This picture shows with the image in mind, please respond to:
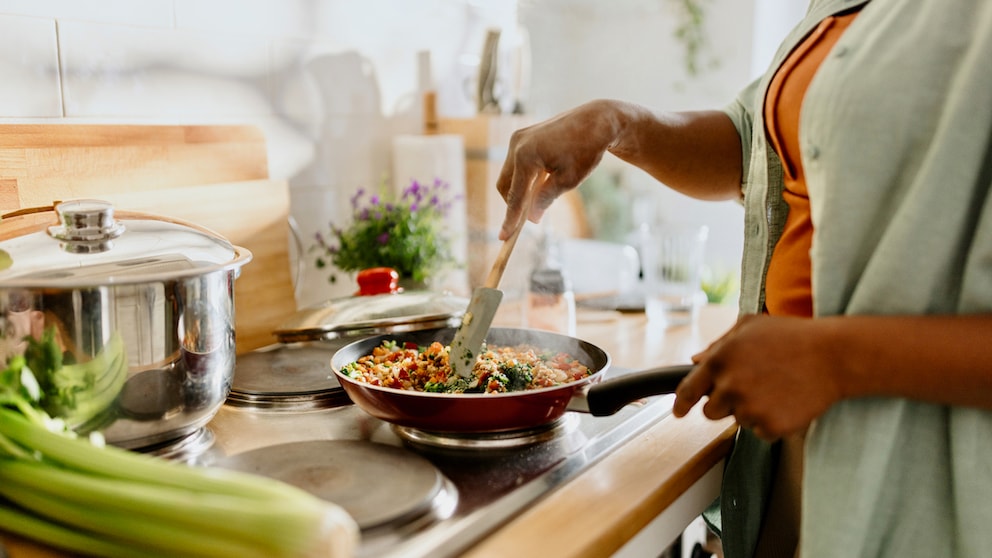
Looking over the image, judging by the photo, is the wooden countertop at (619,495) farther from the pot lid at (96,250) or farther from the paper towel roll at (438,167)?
the paper towel roll at (438,167)

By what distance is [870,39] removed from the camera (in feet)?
2.36

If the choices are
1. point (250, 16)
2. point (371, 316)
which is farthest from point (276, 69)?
point (371, 316)

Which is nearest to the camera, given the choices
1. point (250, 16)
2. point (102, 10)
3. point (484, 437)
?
point (484, 437)

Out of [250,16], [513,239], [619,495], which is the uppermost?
[250,16]

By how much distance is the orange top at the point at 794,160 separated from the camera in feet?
2.74

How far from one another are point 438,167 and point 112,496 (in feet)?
3.87

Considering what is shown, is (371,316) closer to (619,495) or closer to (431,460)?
(431,460)

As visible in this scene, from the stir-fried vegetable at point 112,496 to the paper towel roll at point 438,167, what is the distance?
949 mm

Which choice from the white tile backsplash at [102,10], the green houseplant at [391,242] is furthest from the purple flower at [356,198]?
the white tile backsplash at [102,10]

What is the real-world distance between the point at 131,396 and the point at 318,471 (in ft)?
0.65

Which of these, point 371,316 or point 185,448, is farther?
point 371,316

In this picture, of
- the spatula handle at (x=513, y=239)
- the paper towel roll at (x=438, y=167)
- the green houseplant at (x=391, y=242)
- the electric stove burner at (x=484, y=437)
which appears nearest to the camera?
the electric stove burner at (x=484, y=437)

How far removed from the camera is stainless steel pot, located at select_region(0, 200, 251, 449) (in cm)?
73

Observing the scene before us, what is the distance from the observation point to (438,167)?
1.70 metres
